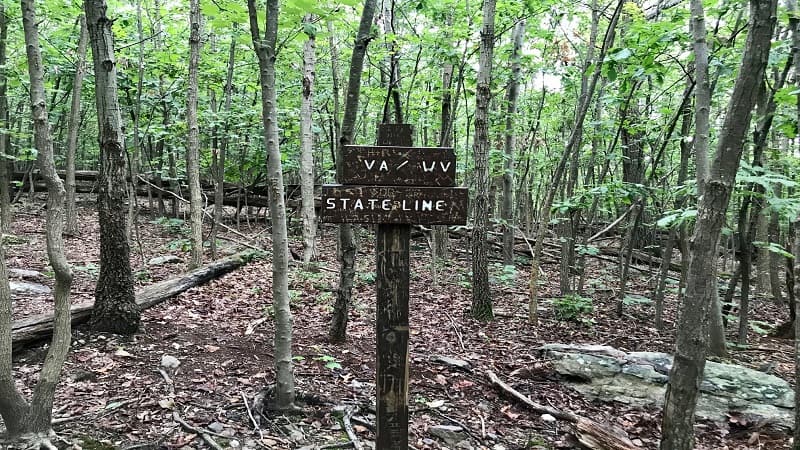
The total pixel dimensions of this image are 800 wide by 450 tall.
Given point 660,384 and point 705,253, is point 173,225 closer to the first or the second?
point 660,384

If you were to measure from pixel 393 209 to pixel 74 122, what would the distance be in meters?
11.6

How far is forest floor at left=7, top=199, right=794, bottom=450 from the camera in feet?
13.8

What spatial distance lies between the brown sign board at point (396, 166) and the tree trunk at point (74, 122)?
34.2 ft

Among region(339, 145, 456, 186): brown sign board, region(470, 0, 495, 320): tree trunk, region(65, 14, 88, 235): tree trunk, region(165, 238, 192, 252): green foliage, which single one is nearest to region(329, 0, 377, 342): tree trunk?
region(339, 145, 456, 186): brown sign board

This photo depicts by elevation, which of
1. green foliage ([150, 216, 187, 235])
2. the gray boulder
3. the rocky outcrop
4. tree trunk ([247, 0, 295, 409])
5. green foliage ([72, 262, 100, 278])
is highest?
tree trunk ([247, 0, 295, 409])

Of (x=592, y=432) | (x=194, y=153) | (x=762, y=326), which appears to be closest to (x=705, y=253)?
(x=592, y=432)

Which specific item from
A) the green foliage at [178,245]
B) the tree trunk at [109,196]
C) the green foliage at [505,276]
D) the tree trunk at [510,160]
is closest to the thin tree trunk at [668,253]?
the green foliage at [505,276]

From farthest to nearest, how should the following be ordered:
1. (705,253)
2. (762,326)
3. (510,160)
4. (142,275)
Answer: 1. (510,160)
2. (762,326)
3. (142,275)
4. (705,253)

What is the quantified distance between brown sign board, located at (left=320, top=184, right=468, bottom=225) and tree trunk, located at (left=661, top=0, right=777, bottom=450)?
1.73m

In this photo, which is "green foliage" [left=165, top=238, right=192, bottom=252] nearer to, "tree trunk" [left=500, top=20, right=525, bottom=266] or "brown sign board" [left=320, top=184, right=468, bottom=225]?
"tree trunk" [left=500, top=20, right=525, bottom=266]

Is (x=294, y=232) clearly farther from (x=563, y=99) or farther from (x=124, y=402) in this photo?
(x=124, y=402)

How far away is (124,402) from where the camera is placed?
4.36 meters

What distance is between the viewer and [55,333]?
364cm

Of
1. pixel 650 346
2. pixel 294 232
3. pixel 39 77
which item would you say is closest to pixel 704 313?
pixel 650 346
